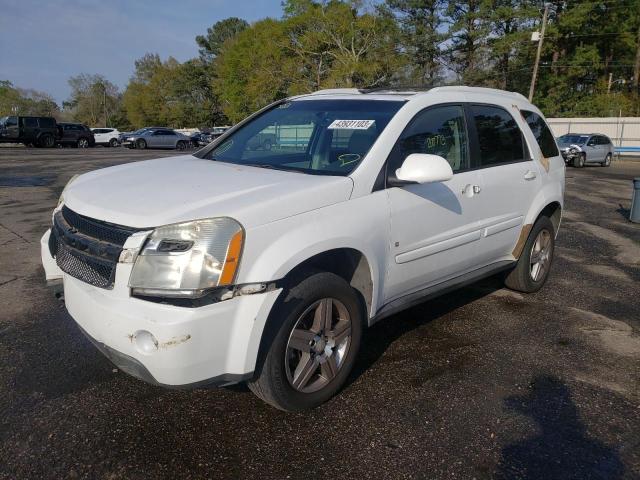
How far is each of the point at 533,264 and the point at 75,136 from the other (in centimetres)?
3430

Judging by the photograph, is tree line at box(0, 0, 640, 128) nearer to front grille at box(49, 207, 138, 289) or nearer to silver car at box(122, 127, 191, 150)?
silver car at box(122, 127, 191, 150)

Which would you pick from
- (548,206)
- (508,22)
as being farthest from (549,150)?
(508,22)

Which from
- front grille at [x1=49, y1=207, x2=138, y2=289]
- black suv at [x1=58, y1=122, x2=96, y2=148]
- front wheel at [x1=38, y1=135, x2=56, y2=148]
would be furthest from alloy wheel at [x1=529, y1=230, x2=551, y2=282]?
black suv at [x1=58, y1=122, x2=96, y2=148]

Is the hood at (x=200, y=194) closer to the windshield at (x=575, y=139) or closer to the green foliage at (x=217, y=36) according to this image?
the windshield at (x=575, y=139)

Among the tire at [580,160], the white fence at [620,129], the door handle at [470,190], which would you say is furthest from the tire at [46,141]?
the door handle at [470,190]

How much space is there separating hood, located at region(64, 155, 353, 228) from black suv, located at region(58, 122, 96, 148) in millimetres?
33610

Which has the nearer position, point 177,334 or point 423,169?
point 177,334

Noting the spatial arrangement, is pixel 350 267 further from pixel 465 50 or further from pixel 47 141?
pixel 465 50

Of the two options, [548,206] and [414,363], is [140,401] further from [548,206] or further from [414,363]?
[548,206]

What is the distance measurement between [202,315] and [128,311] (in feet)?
1.19

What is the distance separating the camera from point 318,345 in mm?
2965

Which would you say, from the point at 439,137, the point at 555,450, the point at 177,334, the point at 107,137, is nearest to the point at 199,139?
the point at 107,137

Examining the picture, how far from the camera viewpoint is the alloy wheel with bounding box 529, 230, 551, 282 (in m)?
5.04

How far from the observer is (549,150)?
202 inches
